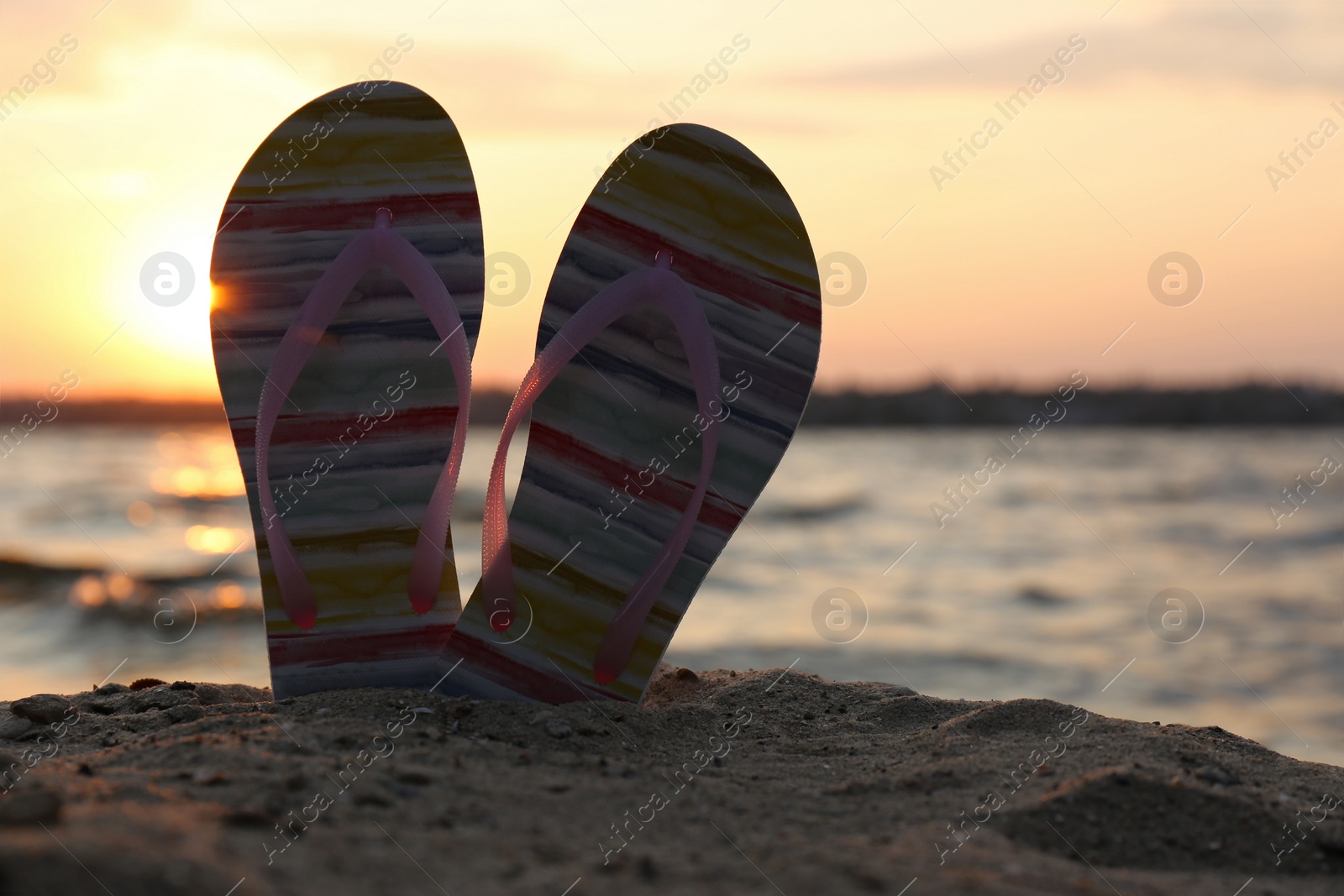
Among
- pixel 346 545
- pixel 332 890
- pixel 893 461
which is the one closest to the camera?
pixel 332 890

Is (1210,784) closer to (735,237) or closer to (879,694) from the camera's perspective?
(879,694)

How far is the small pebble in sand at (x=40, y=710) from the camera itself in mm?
1881

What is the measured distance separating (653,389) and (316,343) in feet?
2.24

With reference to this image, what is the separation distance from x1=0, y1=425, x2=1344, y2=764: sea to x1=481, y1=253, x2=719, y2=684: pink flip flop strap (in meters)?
1.35

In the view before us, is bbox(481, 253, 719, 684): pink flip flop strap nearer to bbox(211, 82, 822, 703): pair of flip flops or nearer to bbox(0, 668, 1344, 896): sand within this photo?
bbox(211, 82, 822, 703): pair of flip flops

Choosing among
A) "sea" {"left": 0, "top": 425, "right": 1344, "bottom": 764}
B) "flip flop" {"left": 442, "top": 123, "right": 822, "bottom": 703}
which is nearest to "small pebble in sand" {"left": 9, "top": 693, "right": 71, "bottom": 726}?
"flip flop" {"left": 442, "top": 123, "right": 822, "bottom": 703}


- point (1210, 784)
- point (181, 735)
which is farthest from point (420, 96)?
point (1210, 784)

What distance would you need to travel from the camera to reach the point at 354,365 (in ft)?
7.01

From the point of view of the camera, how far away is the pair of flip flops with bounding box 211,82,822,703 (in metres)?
2.05

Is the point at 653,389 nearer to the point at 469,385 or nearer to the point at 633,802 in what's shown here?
the point at 469,385

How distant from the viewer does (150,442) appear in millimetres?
15609

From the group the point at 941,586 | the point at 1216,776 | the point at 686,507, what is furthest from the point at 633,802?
the point at 941,586

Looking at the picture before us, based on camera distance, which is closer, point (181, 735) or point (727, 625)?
point (181, 735)

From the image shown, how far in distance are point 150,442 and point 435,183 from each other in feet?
50.2
